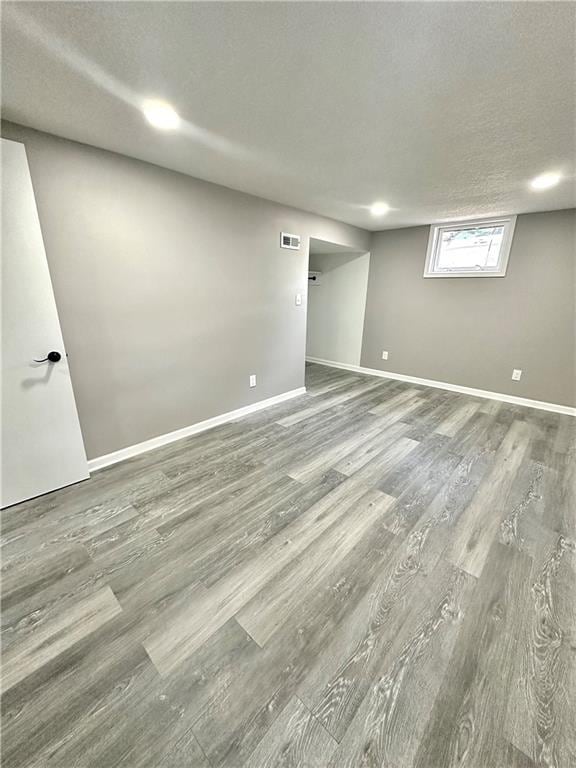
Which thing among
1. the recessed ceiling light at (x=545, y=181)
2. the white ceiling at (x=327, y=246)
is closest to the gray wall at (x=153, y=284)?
the white ceiling at (x=327, y=246)

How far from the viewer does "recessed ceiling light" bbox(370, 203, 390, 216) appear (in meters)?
3.23

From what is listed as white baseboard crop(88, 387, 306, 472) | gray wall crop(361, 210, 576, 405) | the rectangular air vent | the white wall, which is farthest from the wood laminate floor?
the white wall

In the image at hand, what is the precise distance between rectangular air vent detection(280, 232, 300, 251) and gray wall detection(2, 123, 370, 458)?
0.06m

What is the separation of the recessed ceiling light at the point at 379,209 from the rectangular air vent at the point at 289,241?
2.94ft

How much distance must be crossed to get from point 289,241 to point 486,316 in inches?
111

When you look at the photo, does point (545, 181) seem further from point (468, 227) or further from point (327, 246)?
point (327, 246)

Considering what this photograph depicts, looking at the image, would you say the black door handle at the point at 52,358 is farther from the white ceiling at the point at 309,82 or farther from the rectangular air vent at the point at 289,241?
the rectangular air vent at the point at 289,241

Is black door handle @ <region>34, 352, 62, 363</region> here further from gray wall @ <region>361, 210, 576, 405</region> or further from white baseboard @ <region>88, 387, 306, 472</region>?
gray wall @ <region>361, 210, 576, 405</region>

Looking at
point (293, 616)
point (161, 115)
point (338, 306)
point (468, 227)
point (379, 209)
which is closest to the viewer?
point (293, 616)

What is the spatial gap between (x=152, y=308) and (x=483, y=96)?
2461 millimetres

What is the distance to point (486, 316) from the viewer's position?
3986 millimetres

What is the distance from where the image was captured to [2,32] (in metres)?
1.11

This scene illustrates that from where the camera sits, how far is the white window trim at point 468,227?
366cm

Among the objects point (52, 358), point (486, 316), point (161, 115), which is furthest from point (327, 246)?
point (52, 358)
